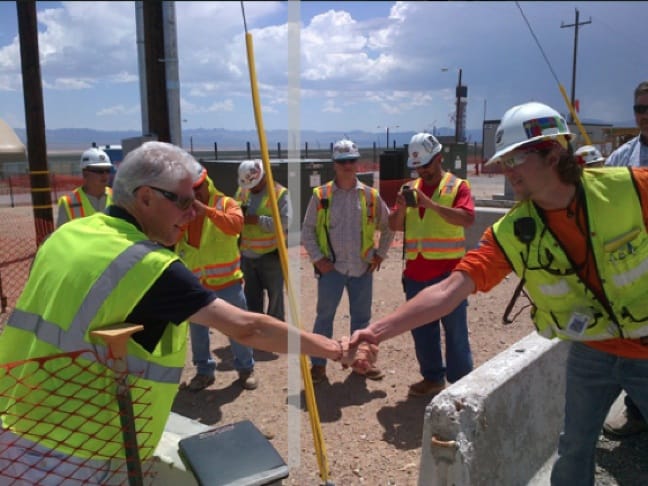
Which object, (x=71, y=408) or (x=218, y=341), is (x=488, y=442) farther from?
(x=218, y=341)

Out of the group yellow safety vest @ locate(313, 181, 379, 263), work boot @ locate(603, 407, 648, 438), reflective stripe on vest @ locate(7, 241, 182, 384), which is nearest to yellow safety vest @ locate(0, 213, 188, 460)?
reflective stripe on vest @ locate(7, 241, 182, 384)

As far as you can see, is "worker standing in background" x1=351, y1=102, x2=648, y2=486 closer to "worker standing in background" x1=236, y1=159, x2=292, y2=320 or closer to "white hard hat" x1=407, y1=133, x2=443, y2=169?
"white hard hat" x1=407, y1=133, x2=443, y2=169

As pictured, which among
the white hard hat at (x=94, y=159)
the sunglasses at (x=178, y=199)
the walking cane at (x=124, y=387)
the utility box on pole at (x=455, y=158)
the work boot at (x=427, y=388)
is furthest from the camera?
the utility box on pole at (x=455, y=158)

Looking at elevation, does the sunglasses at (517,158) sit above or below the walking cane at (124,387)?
above

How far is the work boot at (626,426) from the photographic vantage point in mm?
3770

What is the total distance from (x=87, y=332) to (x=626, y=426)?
3552 mm

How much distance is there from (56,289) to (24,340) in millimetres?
268

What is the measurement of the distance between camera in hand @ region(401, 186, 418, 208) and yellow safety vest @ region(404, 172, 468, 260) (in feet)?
0.56

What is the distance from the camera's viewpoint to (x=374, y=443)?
13.2 ft

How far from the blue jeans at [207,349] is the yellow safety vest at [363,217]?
0.84 metres

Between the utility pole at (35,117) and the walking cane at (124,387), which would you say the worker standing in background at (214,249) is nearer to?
the walking cane at (124,387)

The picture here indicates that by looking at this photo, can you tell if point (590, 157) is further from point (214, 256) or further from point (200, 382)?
point (200, 382)

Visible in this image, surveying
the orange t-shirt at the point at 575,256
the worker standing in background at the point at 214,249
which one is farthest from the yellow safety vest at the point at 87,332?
the worker standing in background at the point at 214,249

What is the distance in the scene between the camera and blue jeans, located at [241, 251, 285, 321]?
6.02 meters
